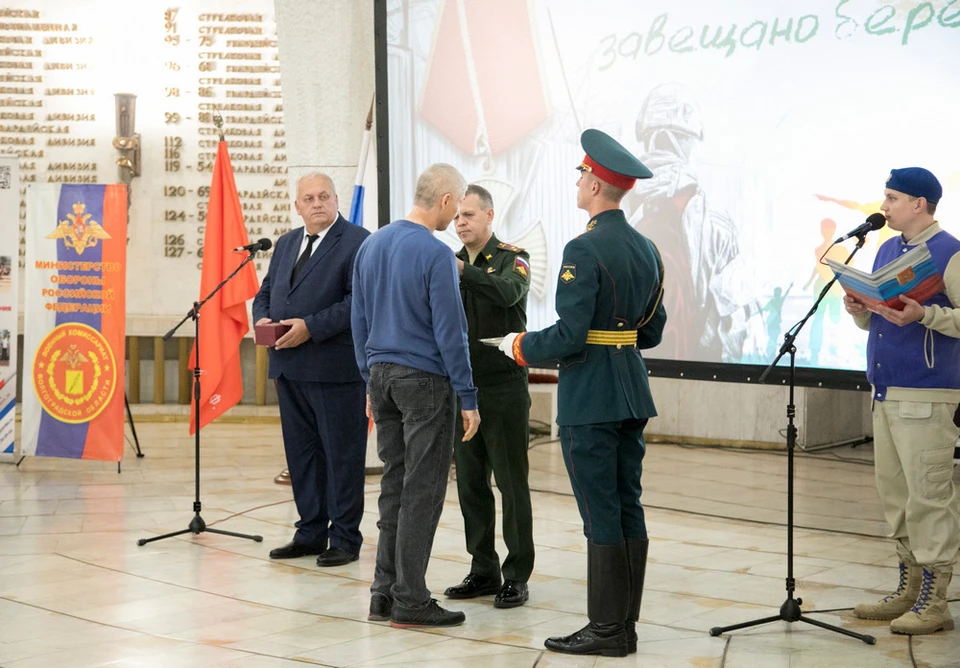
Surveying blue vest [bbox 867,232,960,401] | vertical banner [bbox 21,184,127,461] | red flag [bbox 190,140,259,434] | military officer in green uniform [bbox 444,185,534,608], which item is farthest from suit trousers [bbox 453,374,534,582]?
vertical banner [bbox 21,184,127,461]

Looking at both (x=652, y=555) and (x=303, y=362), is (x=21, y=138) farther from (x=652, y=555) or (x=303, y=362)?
(x=652, y=555)

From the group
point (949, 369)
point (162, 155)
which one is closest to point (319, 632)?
point (949, 369)

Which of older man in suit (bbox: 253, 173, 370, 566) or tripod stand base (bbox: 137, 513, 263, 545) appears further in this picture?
tripod stand base (bbox: 137, 513, 263, 545)

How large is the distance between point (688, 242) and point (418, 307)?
2481mm

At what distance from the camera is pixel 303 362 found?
4.92 metres

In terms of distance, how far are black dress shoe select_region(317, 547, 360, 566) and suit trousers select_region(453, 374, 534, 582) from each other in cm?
79

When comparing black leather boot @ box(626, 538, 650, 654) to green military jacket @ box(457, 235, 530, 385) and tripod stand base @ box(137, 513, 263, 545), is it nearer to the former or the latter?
green military jacket @ box(457, 235, 530, 385)

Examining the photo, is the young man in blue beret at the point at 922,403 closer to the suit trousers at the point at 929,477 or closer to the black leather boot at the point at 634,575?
the suit trousers at the point at 929,477

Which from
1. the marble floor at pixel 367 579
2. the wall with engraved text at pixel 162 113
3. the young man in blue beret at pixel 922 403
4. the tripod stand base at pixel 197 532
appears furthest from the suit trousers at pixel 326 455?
the wall with engraved text at pixel 162 113

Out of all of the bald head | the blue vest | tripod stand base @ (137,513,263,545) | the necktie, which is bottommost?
tripod stand base @ (137,513,263,545)

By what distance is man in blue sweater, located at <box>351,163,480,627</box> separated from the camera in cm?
384

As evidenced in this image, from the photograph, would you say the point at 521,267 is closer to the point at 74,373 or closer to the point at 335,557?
the point at 335,557

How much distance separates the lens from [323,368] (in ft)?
16.1

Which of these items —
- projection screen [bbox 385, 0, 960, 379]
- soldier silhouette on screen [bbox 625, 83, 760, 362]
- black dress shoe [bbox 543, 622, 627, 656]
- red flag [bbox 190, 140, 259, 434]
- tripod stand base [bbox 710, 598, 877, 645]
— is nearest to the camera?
black dress shoe [bbox 543, 622, 627, 656]
